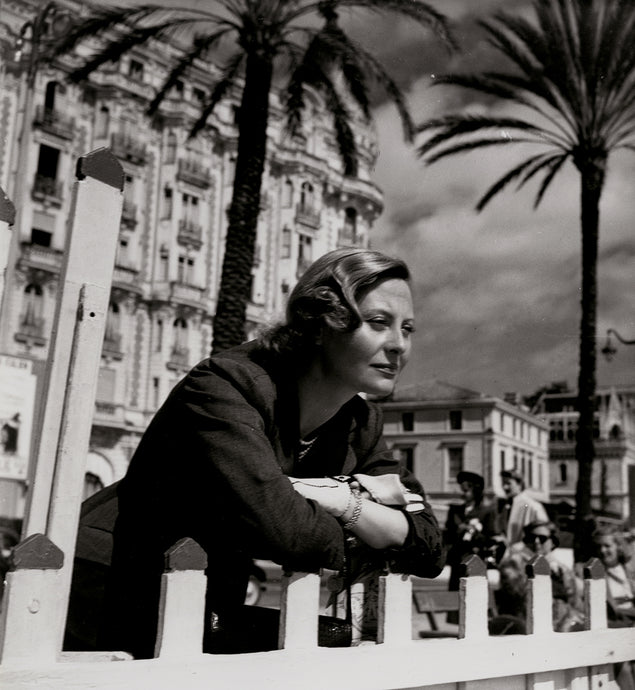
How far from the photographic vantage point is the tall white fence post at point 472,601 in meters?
2.04

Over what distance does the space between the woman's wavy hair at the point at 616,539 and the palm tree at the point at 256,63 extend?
6797 millimetres

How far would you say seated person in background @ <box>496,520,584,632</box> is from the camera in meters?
5.61

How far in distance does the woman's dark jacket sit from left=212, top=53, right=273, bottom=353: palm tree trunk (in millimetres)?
10906

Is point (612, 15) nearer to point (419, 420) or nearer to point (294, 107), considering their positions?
point (294, 107)

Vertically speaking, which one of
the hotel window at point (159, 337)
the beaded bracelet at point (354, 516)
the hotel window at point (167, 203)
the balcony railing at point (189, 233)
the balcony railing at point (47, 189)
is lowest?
the beaded bracelet at point (354, 516)

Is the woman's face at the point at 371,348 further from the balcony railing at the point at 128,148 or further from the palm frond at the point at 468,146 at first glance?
the balcony railing at the point at 128,148

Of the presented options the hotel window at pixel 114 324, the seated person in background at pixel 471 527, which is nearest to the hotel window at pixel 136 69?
the hotel window at pixel 114 324

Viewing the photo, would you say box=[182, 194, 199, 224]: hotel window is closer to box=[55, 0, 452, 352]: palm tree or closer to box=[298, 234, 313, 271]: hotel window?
box=[298, 234, 313, 271]: hotel window

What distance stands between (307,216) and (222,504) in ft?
138

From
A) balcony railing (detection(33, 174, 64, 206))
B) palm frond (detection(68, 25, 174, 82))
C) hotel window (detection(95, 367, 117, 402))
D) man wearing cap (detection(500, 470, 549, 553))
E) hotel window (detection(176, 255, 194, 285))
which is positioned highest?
balcony railing (detection(33, 174, 64, 206))

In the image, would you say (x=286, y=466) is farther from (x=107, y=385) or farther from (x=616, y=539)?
(x=107, y=385)

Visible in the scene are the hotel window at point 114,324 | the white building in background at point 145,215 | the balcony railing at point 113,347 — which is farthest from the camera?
the hotel window at point 114,324

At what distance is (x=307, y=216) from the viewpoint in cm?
4328

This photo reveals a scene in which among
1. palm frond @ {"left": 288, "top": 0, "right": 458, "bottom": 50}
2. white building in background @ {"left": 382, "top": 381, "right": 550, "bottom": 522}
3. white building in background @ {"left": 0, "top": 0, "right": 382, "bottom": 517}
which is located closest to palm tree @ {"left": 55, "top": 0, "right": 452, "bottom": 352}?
palm frond @ {"left": 288, "top": 0, "right": 458, "bottom": 50}
